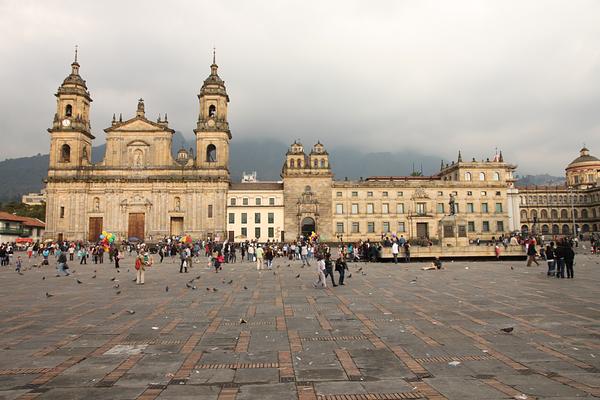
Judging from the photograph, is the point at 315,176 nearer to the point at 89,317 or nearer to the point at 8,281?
the point at 8,281

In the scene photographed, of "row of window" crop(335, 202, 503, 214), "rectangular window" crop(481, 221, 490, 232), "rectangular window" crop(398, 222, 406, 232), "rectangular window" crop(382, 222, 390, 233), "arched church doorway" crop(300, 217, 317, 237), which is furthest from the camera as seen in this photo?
"rectangular window" crop(481, 221, 490, 232)

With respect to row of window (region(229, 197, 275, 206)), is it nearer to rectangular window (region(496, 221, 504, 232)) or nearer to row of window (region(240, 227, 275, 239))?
row of window (region(240, 227, 275, 239))

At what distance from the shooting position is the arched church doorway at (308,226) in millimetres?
65062

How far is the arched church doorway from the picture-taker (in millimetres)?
65062

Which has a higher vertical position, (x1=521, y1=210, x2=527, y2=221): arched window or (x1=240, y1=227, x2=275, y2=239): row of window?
(x1=521, y1=210, x2=527, y2=221): arched window

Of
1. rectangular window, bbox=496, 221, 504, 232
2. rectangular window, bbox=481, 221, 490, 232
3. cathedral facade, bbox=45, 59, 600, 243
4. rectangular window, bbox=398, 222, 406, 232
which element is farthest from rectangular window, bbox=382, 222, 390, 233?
rectangular window, bbox=496, 221, 504, 232

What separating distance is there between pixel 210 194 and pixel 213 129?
9.58 meters

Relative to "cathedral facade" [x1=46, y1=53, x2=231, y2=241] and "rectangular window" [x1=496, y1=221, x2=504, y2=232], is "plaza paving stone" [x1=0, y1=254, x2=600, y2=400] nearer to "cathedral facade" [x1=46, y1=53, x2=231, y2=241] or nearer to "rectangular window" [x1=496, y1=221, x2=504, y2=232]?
"cathedral facade" [x1=46, y1=53, x2=231, y2=241]

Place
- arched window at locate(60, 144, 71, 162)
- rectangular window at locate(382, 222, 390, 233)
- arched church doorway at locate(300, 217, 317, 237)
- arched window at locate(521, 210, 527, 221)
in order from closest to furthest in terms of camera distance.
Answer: arched window at locate(60, 144, 71, 162)
arched church doorway at locate(300, 217, 317, 237)
rectangular window at locate(382, 222, 390, 233)
arched window at locate(521, 210, 527, 221)

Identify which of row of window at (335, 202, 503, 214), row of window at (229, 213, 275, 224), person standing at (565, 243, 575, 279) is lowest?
person standing at (565, 243, 575, 279)

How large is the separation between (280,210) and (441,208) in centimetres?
2527

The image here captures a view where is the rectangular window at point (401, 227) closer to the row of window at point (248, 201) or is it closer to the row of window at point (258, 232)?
the row of window at point (258, 232)

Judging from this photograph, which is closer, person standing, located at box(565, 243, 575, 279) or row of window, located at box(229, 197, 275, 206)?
person standing, located at box(565, 243, 575, 279)

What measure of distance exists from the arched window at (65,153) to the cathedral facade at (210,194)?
15cm
